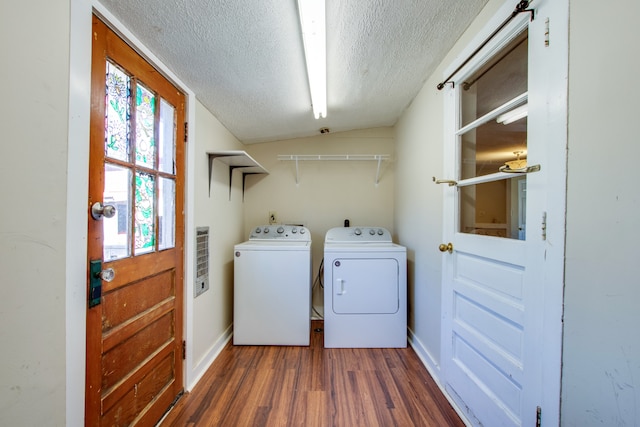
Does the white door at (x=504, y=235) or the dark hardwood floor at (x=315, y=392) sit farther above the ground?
the white door at (x=504, y=235)

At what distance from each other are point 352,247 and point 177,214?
1.44 metres

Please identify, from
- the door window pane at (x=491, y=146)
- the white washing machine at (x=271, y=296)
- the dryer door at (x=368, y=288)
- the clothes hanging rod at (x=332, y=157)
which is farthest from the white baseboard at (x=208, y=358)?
the door window pane at (x=491, y=146)

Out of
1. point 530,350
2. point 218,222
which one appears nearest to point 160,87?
point 218,222

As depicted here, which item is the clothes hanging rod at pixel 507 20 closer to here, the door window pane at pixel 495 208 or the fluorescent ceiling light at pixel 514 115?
the fluorescent ceiling light at pixel 514 115

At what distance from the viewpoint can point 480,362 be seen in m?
1.21

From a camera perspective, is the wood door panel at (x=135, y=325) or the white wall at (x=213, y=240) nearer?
the wood door panel at (x=135, y=325)

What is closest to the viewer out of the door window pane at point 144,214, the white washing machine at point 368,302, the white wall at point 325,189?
the door window pane at point 144,214

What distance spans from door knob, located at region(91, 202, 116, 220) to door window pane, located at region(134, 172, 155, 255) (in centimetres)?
23

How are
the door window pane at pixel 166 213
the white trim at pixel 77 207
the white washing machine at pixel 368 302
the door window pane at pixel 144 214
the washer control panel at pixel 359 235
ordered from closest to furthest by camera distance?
the white trim at pixel 77 207 < the door window pane at pixel 144 214 < the door window pane at pixel 166 213 < the white washing machine at pixel 368 302 < the washer control panel at pixel 359 235

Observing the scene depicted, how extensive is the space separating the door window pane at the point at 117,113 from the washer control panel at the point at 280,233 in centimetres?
149

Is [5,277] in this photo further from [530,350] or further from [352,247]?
[352,247]

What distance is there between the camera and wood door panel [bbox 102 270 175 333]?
1.01m

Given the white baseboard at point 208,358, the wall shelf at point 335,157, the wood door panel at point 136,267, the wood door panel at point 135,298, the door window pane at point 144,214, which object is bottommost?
the white baseboard at point 208,358

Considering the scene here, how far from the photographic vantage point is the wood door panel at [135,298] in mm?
1014
